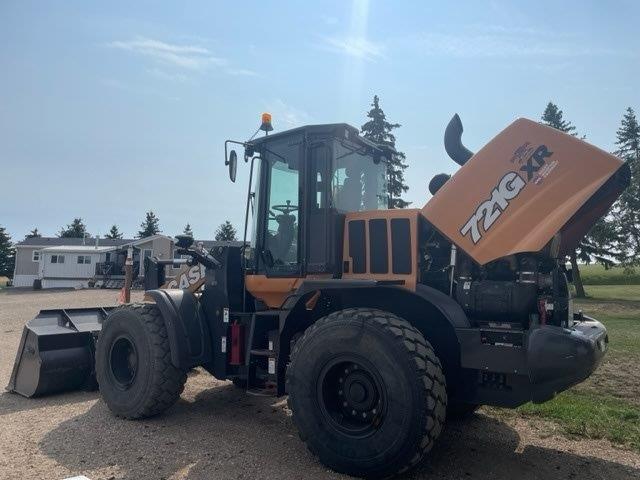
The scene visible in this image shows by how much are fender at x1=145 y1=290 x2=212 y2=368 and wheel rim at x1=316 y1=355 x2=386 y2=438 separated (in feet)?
6.37

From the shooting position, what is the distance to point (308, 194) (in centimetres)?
543

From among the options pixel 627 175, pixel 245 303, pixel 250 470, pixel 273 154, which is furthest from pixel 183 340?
pixel 627 175

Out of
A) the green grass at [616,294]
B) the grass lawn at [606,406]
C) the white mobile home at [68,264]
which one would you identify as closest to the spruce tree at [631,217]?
the green grass at [616,294]

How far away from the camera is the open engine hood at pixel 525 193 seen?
4.23m

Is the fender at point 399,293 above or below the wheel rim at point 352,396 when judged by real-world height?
above

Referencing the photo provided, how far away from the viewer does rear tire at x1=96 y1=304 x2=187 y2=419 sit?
5.82 m

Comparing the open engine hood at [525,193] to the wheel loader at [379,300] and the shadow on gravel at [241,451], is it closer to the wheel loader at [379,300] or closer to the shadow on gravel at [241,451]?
the wheel loader at [379,300]

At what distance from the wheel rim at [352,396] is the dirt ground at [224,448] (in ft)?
1.52

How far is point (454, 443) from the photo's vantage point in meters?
5.22

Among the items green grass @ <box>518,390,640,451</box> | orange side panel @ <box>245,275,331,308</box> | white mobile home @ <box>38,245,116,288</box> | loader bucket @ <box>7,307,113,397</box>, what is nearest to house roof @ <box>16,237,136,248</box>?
white mobile home @ <box>38,245,116,288</box>

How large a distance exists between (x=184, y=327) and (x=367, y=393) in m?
2.50

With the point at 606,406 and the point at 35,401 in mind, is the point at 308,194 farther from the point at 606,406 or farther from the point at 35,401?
the point at 606,406

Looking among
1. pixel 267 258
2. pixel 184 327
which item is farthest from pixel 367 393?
pixel 184 327

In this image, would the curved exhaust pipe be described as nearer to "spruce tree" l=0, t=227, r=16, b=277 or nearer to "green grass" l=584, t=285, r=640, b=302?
"green grass" l=584, t=285, r=640, b=302
